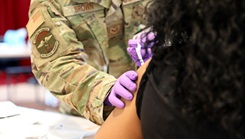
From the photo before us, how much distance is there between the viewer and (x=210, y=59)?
56 centimetres

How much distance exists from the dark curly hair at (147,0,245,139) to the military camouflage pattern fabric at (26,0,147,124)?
0.46 meters

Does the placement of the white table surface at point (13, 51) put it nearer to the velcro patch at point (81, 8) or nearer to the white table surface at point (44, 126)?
the white table surface at point (44, 126)

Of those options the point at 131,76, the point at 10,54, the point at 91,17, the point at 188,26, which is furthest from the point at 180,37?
the point at 10,54

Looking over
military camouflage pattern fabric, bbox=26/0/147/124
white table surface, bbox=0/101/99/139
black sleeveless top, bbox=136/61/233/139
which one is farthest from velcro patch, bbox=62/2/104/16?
black sleeveless top, bbox=136/61/233/139

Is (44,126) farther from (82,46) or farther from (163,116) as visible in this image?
(163,116)

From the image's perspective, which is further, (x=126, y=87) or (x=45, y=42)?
(x=45, y=42)

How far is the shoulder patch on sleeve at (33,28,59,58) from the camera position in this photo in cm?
126

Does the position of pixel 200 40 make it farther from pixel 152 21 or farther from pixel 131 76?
pixel 131 76

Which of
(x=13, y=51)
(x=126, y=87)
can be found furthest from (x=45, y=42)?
(x=13, y=51)

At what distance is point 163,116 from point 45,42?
75cm

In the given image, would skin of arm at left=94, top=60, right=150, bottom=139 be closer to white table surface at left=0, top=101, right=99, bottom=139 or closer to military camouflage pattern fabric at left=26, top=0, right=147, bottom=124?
military camouflage pattern fabric at left=26, top=0, right=147, bottom=124

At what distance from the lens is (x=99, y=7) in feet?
4.45

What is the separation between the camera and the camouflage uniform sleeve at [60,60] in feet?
3.72

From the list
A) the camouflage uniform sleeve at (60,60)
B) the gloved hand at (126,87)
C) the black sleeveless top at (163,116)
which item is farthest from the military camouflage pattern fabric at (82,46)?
the black sleeveless top at (163,116)
